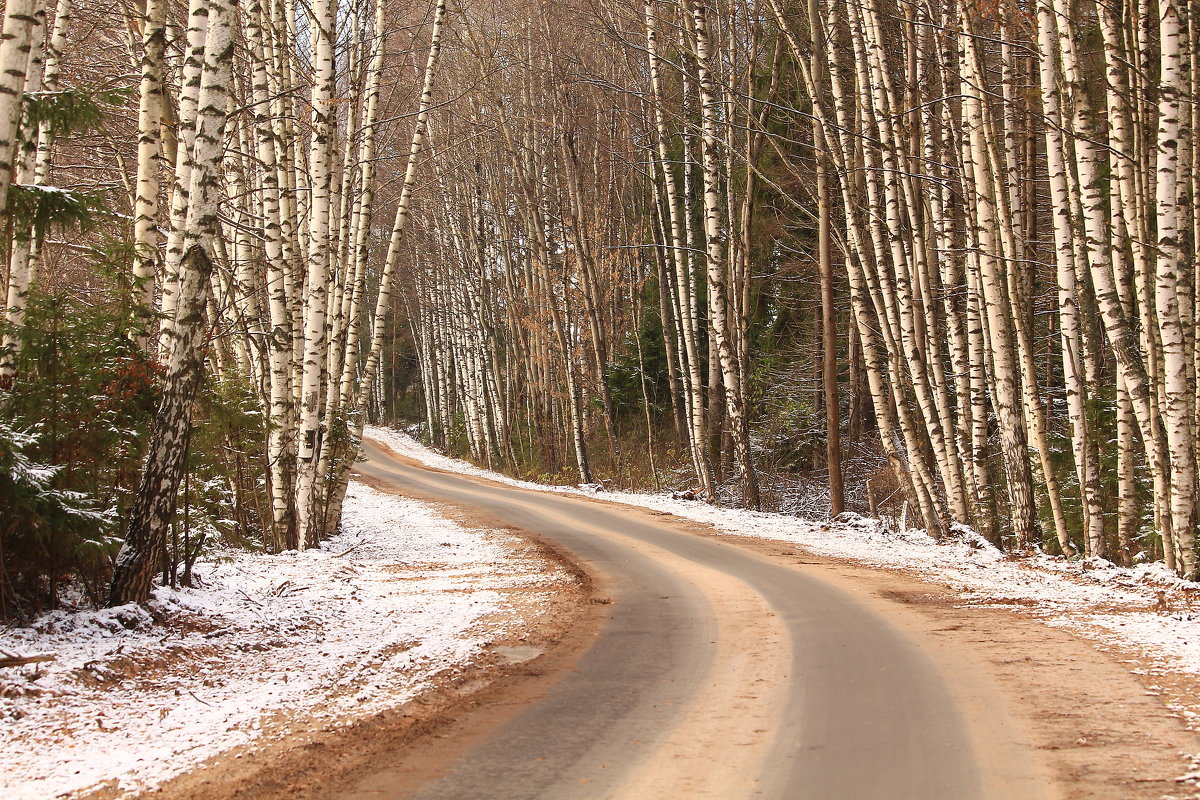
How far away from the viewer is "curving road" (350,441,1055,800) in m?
A: 4.05

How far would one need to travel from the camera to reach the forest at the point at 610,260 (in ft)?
22.9

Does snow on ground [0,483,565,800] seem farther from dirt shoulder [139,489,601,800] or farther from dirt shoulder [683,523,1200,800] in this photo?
dirt shoulder [683,523,1200,800]

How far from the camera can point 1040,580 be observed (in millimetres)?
10008

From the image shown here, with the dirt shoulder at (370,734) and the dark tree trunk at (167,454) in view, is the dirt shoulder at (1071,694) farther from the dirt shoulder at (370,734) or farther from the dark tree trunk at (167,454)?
the dark tree trunk at (167,454)

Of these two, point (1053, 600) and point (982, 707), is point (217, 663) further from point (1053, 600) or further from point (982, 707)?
point (1053, 600)

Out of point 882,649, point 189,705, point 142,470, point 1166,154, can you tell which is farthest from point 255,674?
point 1166,154

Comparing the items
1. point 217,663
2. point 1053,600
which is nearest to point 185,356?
point 217,663

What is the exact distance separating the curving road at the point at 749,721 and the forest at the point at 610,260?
11.1 ft

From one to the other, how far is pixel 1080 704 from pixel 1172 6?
7.55 metres

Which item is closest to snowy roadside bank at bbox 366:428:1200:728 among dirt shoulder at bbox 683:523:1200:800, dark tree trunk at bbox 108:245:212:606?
dirt shoulder at bbox 683:523:1200:800

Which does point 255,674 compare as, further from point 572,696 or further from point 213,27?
point 213,27

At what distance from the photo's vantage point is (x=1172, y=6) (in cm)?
909

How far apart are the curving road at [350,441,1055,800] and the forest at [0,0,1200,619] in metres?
3.38

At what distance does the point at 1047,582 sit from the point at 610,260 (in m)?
22.5
